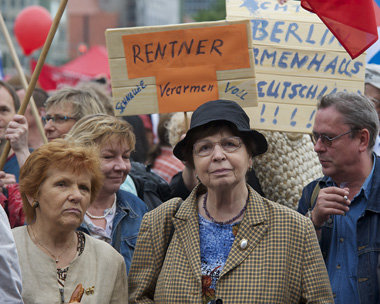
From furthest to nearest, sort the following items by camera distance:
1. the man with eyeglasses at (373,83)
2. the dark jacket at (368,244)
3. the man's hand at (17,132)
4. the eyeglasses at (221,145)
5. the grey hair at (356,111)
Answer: the man with eyeglasses at (373,83) < the man's hand at (17,132) < the grey hair at (356,111) < the dark jacket at (368,244) < the eyeglasses at (221,145)

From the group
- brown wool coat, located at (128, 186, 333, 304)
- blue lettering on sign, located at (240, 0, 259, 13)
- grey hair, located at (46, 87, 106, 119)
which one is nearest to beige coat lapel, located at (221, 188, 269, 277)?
brown wool coat, located at (128, 186, 333, 304)

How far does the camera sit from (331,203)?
388 cm

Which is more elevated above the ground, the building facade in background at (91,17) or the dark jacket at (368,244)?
the dark jacket at (368,244)

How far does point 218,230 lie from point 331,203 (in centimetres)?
61

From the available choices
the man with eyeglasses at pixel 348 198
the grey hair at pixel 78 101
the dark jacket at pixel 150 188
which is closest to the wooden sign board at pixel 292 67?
the dark jacket at pixel 150 188

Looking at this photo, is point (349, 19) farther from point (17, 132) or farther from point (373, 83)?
point (17, 132)

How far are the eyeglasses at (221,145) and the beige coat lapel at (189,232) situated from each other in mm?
257

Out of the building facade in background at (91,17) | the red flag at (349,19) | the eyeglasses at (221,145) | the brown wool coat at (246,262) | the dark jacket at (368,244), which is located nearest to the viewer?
the brown wool coat at (246,262)

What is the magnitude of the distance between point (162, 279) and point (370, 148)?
1402 millimetres

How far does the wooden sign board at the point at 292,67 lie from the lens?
17.3 feet

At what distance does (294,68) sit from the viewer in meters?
5.34

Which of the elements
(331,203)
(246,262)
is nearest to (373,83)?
(331,203)

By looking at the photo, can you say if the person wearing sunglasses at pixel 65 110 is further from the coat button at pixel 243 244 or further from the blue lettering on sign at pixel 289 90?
the coat button at pixel 243 244

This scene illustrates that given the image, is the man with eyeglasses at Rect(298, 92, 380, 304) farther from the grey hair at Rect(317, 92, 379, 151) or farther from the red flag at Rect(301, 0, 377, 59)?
the red flag at Rect(301, 0, 377, 59)
